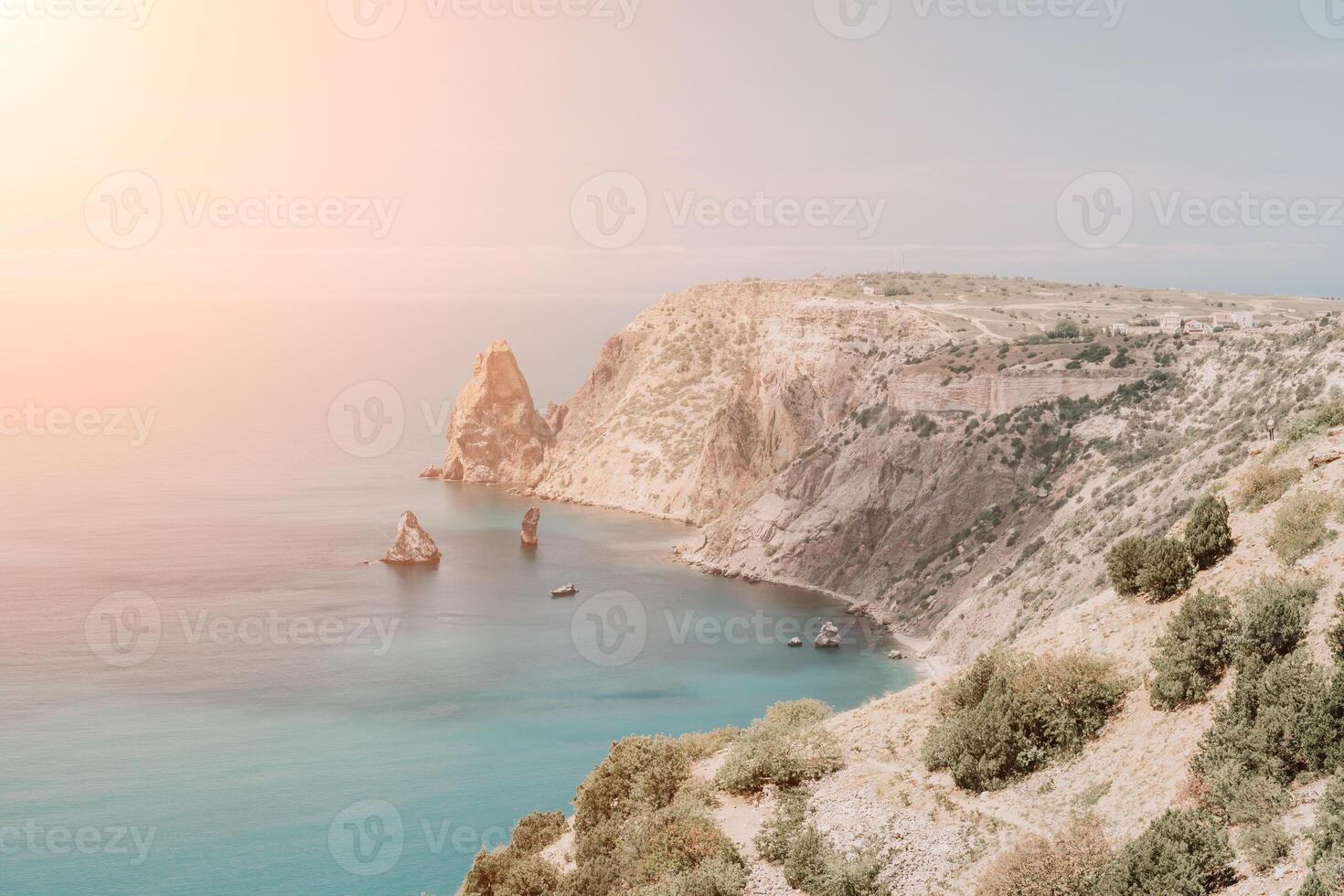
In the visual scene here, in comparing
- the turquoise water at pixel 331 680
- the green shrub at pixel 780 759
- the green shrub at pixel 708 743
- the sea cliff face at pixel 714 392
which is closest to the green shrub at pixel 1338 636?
the green shrub at pixel 780 759

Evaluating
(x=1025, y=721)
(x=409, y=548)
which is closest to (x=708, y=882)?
(x=1025, y=721)


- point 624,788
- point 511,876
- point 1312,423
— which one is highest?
point 1312,423

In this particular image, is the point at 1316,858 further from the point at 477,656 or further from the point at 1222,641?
the point at 477,656

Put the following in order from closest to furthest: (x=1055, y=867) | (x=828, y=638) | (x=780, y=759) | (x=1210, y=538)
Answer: (x=1055, y=867) < (x=780, y=759) < (x=1210, y=538) < (x=828, y=638)

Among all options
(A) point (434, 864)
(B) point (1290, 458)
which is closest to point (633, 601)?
(A) point (434, 864)

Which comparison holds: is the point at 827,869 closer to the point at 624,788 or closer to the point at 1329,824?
the point at 624,788

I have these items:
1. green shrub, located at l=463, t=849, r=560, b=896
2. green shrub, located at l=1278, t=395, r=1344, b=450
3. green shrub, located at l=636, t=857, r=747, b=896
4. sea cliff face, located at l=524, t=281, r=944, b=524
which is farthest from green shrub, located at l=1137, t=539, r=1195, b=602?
sea cliff face, located at l=524, t=281, r=944, b=524
